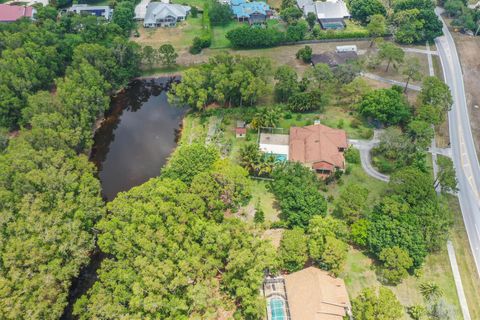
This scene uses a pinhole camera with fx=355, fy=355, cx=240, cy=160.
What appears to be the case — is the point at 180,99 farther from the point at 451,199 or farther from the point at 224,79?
the point at 451,199

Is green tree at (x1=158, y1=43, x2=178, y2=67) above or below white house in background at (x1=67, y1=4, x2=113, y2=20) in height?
below

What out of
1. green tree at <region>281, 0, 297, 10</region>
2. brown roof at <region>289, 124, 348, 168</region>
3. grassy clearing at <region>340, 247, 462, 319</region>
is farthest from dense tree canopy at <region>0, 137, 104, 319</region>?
green tree at <region>281, 0, 297, 10</region>

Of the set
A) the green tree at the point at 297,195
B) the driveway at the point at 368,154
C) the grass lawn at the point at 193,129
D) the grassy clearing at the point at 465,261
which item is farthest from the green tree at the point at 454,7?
the grass lawn at the point at 193,129

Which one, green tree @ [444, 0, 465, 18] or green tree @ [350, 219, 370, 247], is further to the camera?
green tree @ [444, 0, 465, 18]

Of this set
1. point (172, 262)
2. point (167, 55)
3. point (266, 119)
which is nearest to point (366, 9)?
point (266, 119)

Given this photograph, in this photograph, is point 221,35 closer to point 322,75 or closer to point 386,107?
point 322,75

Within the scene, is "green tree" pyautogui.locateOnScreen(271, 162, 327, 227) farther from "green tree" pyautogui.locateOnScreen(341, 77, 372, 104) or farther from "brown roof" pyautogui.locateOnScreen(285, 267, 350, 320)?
"green tree" pyautogui.locateOnScreen(341, 77, 372, 104)

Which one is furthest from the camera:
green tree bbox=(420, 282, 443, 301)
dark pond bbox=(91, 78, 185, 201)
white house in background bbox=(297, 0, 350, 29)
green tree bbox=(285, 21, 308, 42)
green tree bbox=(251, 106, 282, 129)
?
white house in background bbox=(297, 0, 350, 29)
